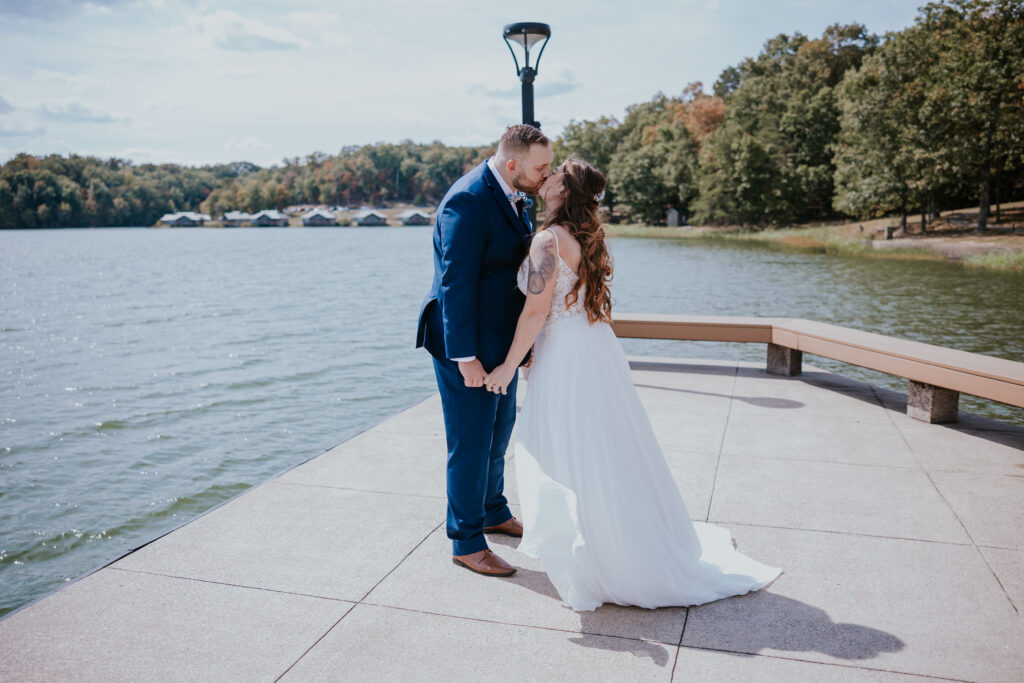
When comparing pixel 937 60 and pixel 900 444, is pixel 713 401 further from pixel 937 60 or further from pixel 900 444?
pixel 937 60

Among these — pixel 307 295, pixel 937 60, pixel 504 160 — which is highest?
pixel 937 60

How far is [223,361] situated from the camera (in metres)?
14.7

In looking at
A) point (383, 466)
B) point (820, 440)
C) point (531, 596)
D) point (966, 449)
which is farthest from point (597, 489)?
point (966, 449)

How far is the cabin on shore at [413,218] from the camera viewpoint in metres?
150

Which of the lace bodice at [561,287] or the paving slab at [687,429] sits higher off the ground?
the lace bodice at [561,287]

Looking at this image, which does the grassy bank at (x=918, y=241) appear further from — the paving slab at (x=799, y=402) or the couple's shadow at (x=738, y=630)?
the couple's shadow at (x=738, y=630)

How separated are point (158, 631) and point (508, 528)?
188 cm

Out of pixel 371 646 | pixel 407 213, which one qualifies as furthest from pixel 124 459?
pixel 407 213

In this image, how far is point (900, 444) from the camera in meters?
5.93

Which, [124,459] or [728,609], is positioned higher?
[728,609]

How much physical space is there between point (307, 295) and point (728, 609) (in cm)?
2743

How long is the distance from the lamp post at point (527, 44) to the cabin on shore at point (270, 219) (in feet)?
504

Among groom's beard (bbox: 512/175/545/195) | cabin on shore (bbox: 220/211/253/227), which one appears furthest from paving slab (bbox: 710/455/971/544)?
cabin on shore (bbox: 220/211/253/227)

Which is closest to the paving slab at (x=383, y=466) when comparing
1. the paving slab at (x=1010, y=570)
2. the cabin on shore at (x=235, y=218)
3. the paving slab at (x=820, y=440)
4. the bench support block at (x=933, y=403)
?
the paving slab at (x=820, y=440)
